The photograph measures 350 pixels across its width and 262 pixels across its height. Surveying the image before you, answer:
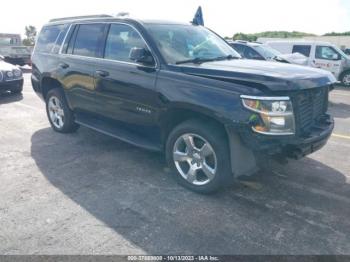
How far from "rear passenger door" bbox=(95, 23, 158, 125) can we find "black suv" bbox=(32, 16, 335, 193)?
Answer: 13 mm

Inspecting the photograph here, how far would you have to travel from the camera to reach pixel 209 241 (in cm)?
306

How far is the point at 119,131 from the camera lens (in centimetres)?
487

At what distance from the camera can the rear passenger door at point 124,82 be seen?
4223 millimetres

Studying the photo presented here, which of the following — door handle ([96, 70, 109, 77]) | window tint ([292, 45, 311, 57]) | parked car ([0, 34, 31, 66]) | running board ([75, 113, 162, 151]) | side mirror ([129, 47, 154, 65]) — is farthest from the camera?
parked car ([0, 34, 31, 66])

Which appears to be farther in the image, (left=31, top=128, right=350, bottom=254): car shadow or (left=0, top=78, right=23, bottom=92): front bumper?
(left=0, top=78, right=23, bottom=92): front bumper

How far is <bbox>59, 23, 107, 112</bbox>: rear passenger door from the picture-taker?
5086 millimetres

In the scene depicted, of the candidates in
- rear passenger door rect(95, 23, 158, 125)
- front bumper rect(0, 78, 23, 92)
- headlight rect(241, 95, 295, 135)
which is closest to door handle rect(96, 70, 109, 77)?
rear passenger door rect(95, 23, 158, 125)

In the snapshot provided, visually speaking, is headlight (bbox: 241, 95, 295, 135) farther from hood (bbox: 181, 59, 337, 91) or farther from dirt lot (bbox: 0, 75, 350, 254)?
dirt lot (bbox: 0, 75, 350, 254)

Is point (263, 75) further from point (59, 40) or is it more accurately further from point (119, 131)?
point (59, 40)

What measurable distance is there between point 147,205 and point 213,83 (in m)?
1.49

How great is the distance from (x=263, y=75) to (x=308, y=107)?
706 millimetres

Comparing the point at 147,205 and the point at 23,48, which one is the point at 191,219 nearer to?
the point at 147,205

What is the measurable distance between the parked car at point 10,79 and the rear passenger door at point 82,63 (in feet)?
16.5

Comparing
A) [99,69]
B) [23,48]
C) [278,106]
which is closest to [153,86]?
[99,69]
